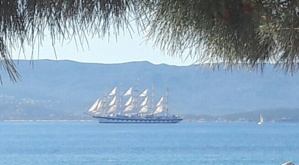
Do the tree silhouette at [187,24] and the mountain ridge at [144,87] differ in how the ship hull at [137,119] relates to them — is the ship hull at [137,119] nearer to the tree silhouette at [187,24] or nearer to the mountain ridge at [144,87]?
the mountain ridge at [144,87]

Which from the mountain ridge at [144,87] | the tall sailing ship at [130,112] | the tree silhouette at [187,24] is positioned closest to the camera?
the tree silhouette at [187,24]

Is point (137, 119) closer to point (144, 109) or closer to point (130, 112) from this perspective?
point (144, 109)

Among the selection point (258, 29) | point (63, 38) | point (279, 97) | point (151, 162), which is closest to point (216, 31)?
point (258, 29)

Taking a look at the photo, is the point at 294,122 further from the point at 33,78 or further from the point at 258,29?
the point at 258,29

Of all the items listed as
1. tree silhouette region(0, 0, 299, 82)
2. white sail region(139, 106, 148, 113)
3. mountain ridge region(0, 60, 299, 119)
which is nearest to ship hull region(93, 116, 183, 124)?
white sail region(139, 106, 148, 113)

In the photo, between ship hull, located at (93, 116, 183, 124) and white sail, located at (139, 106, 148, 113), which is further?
ship hull, located at (93, 116, 183, 124)

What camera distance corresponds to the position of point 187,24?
6.16 ft

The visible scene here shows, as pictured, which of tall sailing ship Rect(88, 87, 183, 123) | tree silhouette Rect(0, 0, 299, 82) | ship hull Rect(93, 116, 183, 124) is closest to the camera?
tree silhouette Rect(0, 0, 299, 82)

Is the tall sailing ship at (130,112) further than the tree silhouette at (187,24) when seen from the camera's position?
Yes

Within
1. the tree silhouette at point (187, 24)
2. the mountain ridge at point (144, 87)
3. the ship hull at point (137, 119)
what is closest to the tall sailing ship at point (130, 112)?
the ship hull at point (137, 119)

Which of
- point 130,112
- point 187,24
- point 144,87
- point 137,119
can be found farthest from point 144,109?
point 187,24

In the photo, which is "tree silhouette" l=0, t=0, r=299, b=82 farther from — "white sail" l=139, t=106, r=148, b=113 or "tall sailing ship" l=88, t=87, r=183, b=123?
"white sail" l=139, t=106, r=148, b=113

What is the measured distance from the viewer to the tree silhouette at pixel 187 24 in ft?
5.42

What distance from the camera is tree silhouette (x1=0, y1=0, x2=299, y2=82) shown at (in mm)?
1652
